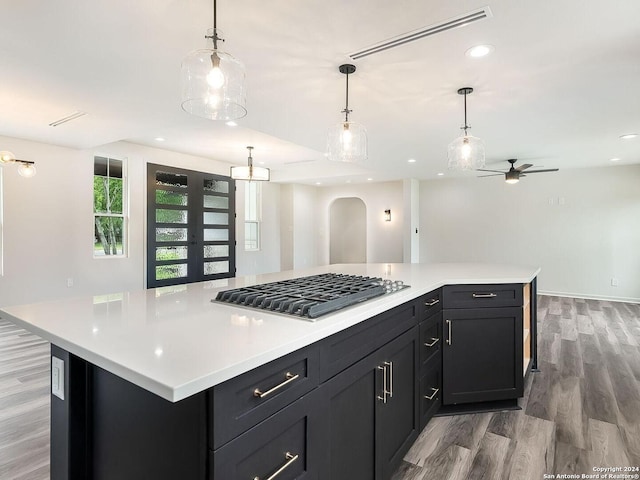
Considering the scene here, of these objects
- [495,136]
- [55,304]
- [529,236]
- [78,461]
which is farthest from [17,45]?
[529,236]

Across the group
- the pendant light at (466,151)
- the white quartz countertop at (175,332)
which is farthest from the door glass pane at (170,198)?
the pendant light at (466,151)

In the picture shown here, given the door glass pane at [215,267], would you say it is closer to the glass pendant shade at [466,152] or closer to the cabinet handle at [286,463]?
the glass pendant shade at [466,152]

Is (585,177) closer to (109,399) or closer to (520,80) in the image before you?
(520,80)

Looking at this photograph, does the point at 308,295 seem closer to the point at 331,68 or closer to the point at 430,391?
the point at 430,391

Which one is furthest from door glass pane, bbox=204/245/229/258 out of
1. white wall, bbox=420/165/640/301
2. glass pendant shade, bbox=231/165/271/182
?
white wall, bbox=420/165/640/301

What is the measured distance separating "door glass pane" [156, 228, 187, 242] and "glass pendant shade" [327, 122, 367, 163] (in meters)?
4.51

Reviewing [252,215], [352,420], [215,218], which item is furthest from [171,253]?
[352,420]

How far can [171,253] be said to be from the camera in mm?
6281

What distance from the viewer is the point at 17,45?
7.49 feet

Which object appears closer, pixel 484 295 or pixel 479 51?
pixel 479 51

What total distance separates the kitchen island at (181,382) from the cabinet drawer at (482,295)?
1.00 metres

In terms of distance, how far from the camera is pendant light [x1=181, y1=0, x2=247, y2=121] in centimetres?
159

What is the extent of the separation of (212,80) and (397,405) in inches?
72.4

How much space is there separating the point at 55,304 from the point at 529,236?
7.96 m
